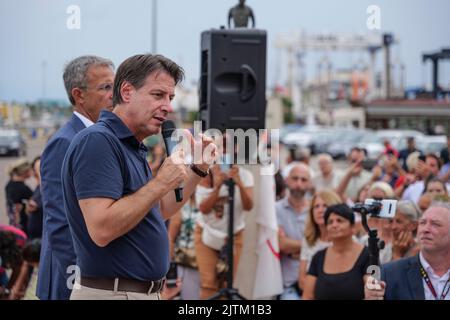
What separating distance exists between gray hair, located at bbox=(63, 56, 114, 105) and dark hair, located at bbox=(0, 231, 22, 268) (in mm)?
2625

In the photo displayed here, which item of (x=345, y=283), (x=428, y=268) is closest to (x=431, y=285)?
(x=428, y=268)

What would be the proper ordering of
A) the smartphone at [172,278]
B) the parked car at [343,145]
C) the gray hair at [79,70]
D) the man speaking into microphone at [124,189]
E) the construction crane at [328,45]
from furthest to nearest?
the construction crane at [328,45]
the parked car at [343,145]
the smartphone at [172,278]
the gray hair at [79,70]
the man speaking into microphone at [124,189]

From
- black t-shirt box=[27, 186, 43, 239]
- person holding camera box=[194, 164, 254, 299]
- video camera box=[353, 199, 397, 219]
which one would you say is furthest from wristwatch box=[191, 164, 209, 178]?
black t-shirt box=[27, 186, 43, 239]

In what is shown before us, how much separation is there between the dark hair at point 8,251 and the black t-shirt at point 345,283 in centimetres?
241

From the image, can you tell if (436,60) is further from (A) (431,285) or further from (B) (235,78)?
(A) (431,285)

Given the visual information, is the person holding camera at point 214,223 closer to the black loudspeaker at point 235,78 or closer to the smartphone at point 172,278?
the smartphone at point 172,278

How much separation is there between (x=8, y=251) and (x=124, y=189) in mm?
3580

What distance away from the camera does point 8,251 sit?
240 inches

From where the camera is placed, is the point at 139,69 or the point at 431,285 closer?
the point at 139,69

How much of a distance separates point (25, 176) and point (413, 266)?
5.52 meters

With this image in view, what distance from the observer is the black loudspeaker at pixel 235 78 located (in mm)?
5543

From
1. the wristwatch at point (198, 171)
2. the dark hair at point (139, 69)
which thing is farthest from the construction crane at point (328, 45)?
the dark hair at point (139, 69)

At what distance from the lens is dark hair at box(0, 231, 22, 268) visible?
6.06m

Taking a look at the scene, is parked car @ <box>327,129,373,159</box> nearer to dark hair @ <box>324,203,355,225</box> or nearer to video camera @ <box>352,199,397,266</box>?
dark hair @ <box>324,203,355,225</box>
